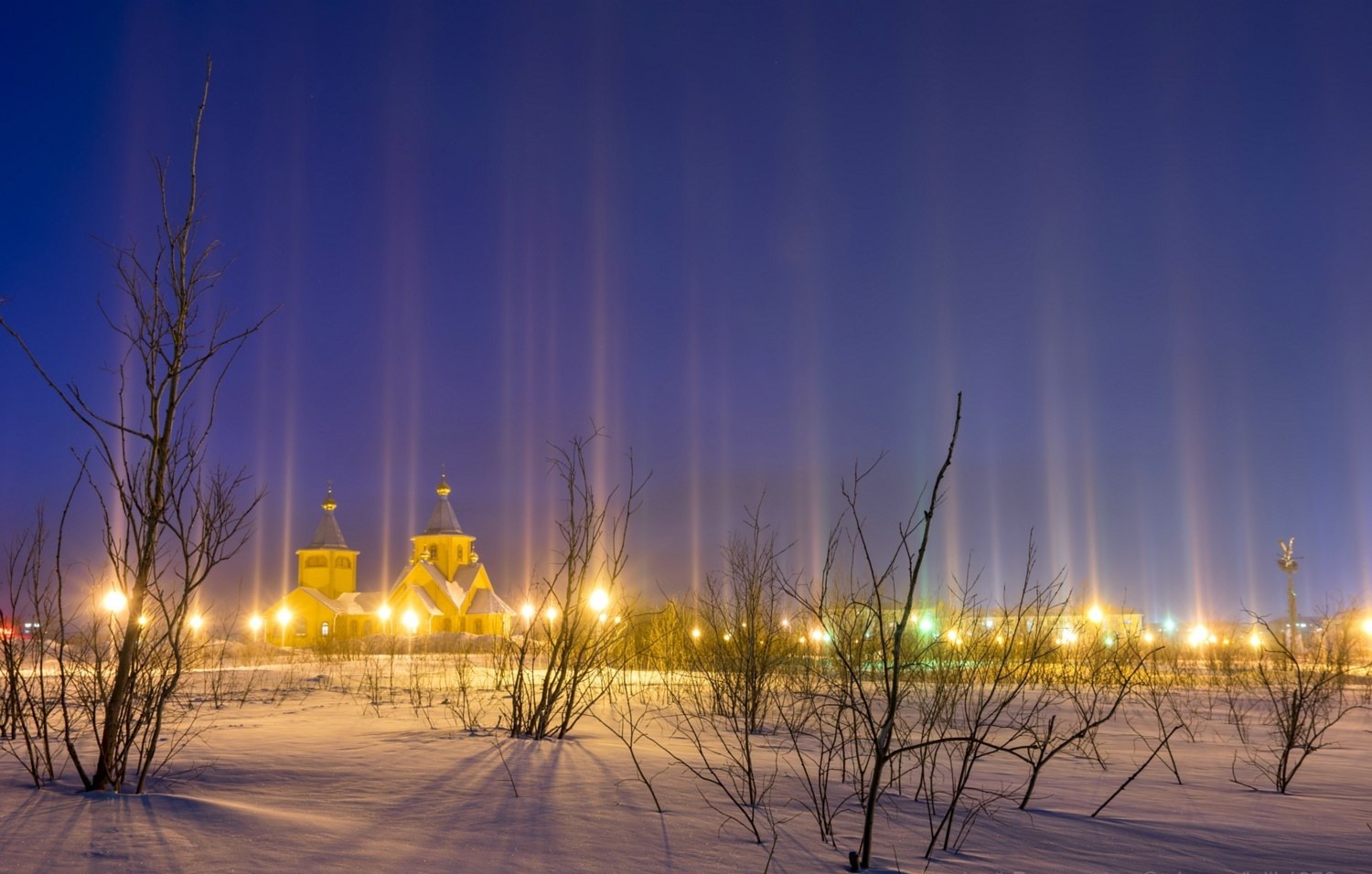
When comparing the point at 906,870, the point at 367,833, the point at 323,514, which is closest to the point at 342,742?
the point at 367,833

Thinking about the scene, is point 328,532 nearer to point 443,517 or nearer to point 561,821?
point 443,517

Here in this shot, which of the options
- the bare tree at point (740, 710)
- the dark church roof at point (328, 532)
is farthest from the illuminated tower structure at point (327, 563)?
the bare tree at point (740, 710)

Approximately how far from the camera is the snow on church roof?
59031 millimetres

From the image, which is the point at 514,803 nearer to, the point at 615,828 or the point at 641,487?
the point at 615,828

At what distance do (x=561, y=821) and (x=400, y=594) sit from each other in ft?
173

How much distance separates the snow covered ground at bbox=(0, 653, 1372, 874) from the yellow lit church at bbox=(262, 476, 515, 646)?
145ft

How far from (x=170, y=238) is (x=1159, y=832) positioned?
544 cm

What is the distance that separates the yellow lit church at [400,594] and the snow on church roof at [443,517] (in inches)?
2.3

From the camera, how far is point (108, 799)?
12.9ft

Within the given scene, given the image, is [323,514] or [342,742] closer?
[342,742]

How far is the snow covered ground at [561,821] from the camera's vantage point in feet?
10.6

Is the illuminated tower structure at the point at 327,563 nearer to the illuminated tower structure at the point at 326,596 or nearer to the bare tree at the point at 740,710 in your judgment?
the illuminated tower structure at the point at 326,596

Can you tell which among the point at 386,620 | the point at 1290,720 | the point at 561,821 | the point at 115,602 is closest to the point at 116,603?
the point at 115,602

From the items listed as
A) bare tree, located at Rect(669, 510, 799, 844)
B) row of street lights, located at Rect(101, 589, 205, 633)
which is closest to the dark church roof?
bare tree, located at Rect(669, 510, 799, 844)
